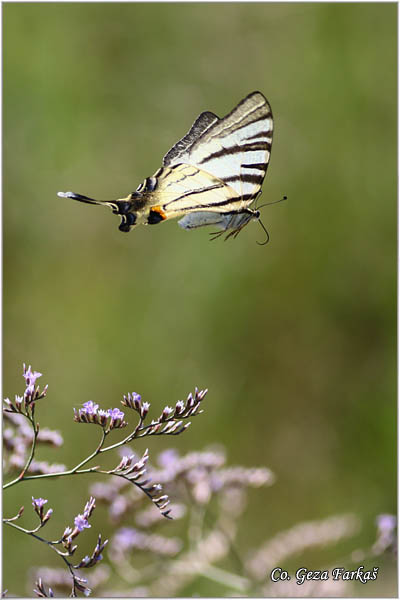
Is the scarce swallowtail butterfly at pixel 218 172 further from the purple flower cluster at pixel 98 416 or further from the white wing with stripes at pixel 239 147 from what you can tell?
the purple flower cluster at pixel 98 416

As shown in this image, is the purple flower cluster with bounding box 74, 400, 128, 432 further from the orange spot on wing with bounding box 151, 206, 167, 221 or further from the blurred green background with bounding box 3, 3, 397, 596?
the blurred green background with bounding box 3, 3, 397, 596

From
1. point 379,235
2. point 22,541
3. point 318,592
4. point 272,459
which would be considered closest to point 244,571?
point 318,592

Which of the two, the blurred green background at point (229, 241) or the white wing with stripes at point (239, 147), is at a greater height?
the blurred green background at point (229, 241)

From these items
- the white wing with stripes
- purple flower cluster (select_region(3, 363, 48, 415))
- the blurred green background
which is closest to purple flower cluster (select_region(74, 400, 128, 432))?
purple flower cluster (select_region(3, 363, 48, 415))

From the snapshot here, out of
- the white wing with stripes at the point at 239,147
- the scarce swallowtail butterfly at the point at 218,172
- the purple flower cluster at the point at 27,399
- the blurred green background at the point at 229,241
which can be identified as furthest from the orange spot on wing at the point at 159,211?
the blurred green background at the point at 229,241

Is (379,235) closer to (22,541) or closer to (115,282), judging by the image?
(115,282)

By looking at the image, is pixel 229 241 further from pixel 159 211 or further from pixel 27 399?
pixel 27 399
